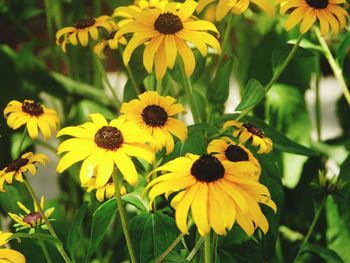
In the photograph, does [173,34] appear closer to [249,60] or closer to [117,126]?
[117,126]

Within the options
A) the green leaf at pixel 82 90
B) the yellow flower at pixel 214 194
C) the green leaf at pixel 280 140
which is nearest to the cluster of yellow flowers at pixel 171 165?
the yellow flower at pixel 214 194

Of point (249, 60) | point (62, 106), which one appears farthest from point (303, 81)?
point (62, 106)

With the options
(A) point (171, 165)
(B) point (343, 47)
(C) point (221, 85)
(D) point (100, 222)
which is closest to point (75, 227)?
(D) point (100, 222)

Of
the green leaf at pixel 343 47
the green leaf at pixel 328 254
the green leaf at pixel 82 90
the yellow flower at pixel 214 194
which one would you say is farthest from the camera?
the green leaf at pixel 82 90

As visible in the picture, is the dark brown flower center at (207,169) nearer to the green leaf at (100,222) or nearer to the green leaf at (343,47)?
the green leaf at (100,222)

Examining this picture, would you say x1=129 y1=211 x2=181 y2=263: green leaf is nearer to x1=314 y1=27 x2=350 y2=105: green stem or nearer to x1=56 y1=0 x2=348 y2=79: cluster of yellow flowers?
x1=56 y1=0 x2=348 y2=79: cluster of yellow flowers
